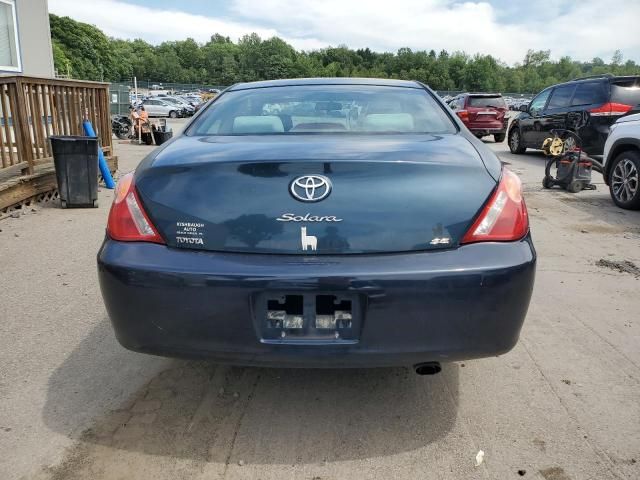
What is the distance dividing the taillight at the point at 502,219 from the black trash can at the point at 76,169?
247 inches

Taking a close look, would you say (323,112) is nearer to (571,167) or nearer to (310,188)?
(310,188)

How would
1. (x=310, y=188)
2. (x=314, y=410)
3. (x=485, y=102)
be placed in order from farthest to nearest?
1. (x=485, y=102)
2. (x=314, y=410)
3. (x=310, y=188)

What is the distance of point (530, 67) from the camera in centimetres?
16300

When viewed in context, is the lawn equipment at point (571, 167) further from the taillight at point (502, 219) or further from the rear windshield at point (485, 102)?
the rear windshield at point (485, 102)

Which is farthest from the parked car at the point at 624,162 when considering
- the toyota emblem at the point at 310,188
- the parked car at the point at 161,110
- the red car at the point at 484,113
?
the parked car at the point at 161,110

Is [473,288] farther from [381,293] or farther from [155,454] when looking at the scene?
[155,454]

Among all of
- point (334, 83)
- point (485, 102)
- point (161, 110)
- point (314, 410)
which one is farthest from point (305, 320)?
point (161, 110)

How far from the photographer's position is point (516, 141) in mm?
14766

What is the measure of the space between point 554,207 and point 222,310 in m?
6.79

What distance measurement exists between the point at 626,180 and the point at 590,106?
4.58 m

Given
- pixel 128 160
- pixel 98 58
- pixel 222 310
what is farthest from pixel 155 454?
pixel 98 58

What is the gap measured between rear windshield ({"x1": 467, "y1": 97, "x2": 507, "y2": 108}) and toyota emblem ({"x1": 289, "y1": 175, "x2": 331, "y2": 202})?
1774 cm

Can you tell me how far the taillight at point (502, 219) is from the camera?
218 centimetres

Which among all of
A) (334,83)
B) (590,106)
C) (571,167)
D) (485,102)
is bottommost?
(571,167)
